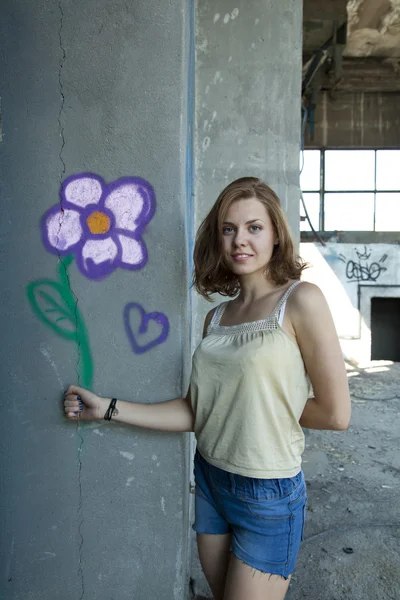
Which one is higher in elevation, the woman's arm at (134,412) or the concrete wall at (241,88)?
the concrete wall at (241,88)

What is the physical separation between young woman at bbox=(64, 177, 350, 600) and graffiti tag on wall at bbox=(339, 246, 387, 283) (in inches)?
363

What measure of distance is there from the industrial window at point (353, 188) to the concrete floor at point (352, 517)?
26.6 feet

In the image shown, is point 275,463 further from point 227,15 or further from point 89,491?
point 227,15

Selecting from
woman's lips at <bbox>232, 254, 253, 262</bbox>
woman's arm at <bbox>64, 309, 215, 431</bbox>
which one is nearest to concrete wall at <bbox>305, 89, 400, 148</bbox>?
woman's lips at <bbox>232, 254, 253, 262</bbox>

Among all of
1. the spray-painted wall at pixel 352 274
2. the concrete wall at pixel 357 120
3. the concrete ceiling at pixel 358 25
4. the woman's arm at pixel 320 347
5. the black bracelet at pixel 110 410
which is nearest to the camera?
the woman's arm at pixel 320 347

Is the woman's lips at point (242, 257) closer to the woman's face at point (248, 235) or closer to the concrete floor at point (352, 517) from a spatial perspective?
the woman's face at point (248, 235)

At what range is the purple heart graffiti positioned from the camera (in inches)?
64.9

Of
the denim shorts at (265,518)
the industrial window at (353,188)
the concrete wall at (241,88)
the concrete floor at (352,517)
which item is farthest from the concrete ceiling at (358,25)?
the denim shorts at (265,518)

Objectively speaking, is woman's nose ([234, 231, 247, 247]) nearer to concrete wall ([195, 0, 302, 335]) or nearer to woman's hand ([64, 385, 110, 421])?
woman's hand ([64, 385, 110, 421])

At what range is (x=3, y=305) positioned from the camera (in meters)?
1.66

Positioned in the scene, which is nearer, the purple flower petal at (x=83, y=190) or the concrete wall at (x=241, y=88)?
the purple flower petal at (x=83, y=190)

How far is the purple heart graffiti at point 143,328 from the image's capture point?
5.41 feet

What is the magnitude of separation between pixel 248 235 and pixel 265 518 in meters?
0.83

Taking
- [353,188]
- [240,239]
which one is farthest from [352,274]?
[240,239]
